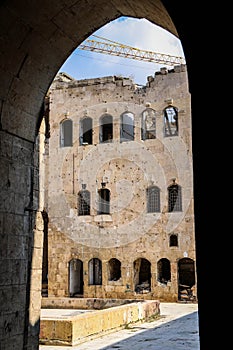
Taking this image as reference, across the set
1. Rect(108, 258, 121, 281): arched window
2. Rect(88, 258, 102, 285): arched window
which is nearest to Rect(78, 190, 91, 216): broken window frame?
Rect(88, 258, 102, 285): arched window

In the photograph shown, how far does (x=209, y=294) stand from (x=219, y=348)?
0.29 m

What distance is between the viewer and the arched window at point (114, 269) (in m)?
24.5

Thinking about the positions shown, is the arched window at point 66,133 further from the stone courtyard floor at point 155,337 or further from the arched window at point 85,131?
the stone courtyard floor at point 155,337

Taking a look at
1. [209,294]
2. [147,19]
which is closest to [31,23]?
[147,19]

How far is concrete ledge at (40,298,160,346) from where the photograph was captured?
12.1m

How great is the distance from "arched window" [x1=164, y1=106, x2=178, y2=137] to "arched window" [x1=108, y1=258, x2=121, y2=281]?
7.32 m

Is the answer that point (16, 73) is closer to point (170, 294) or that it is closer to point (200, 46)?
point (200, 46)

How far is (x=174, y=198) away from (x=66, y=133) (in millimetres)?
7554

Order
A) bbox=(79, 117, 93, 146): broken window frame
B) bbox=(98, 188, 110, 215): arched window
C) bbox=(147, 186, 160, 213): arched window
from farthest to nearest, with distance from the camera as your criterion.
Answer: bbox=(79, 117, 93, 146): broken window frame < bbox=(98, 188, 110, 215): arched window < bbox=(147, 186, 160, 213): arched window

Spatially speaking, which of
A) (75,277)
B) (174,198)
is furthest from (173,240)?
(75,277)

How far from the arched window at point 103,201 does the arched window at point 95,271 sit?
8.86 feet

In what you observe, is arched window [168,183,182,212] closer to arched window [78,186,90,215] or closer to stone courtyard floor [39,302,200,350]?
arched window [78,186,90,215]

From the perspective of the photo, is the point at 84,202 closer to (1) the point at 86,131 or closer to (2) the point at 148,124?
(1) the point at 86,131

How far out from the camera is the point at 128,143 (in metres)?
25.4
